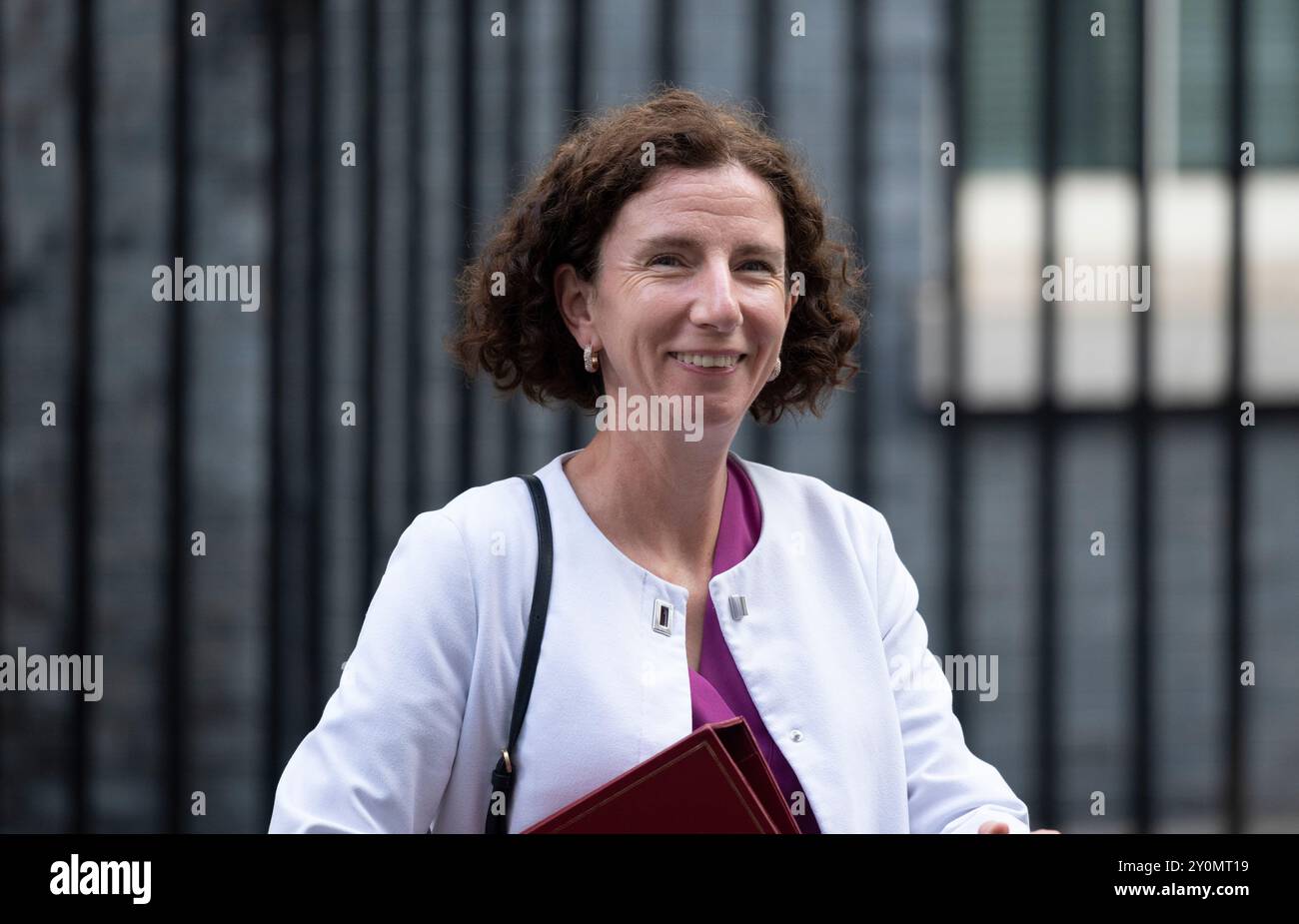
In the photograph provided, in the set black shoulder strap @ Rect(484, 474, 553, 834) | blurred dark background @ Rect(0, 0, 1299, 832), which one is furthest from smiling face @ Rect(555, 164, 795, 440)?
blurred dark background @ Rect(0, 0, 1299, 832)

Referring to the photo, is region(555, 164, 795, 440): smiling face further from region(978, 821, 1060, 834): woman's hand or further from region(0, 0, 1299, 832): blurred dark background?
region(0, 0, 1299, 832): blurred dark background

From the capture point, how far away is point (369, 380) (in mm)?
2865

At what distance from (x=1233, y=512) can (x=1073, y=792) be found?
2.34 feet

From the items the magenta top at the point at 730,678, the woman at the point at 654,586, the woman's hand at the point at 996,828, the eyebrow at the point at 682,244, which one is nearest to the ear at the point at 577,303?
the woman at the point at 654,586

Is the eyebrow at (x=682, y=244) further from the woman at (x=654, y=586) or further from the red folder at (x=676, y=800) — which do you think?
the red folder at (x=676, y=800)

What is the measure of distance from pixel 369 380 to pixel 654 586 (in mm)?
1519

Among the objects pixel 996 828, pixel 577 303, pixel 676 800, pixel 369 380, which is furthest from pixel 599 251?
pixel 369 380

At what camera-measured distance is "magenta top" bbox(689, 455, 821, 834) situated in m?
1.46

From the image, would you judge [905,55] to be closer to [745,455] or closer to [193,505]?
[745,455]

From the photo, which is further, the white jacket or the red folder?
the white jacket

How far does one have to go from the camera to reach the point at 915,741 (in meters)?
1.58

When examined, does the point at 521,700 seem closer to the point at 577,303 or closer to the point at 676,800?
the point at 676,800

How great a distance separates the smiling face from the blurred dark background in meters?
1.29
